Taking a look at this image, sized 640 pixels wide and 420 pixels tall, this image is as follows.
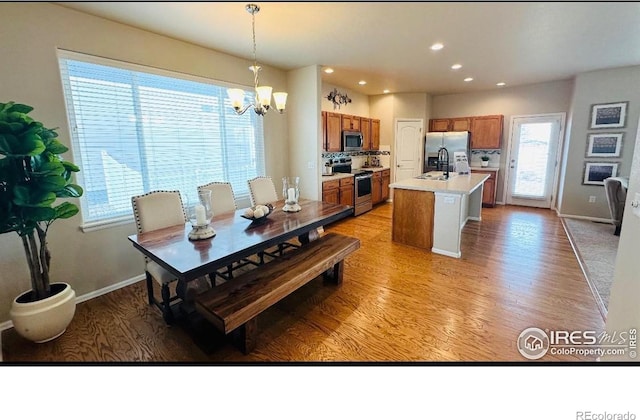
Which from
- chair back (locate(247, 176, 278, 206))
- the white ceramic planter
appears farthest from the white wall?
the white ceramic planter

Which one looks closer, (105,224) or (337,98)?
(105,224)

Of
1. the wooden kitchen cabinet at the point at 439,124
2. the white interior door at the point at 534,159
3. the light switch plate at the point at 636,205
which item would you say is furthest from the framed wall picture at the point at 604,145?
the light switch plate at the point at 636,205

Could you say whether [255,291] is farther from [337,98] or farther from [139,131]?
[337,98]

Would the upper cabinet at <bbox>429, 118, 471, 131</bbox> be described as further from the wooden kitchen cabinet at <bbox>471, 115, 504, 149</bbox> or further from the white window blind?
the white window blind

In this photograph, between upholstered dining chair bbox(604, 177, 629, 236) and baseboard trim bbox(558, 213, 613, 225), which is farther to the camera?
baseboard trim bbox(558, 213, 613, 225)

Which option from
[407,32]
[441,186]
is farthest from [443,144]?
[407,32]

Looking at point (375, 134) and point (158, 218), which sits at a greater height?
point (375, 134)

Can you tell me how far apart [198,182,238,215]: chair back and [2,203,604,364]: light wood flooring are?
1110mm

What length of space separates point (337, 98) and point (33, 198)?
5011 millimetres

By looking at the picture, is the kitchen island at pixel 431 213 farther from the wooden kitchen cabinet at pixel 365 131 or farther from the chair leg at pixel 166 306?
the chair leg at pixel 166 306

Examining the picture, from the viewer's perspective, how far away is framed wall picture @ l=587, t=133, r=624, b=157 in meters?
4.76

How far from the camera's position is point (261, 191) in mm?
3537

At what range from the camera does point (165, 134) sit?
127 inches
